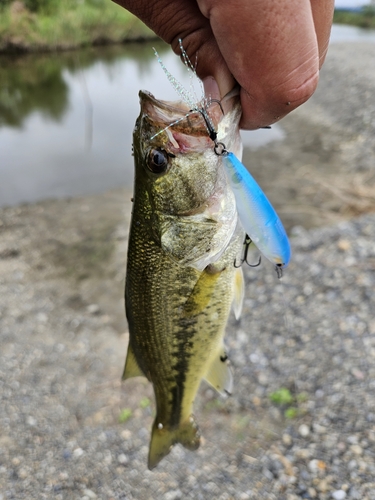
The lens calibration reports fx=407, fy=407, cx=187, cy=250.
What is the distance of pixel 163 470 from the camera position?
12.5ft

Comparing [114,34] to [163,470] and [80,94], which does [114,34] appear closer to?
[80,94]

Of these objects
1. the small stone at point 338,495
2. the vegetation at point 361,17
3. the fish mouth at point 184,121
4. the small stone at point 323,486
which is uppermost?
the fish mouth at point 184,121

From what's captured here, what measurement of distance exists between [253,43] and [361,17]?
6026 cm

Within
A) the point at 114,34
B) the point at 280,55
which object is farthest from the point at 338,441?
the point at 114,34

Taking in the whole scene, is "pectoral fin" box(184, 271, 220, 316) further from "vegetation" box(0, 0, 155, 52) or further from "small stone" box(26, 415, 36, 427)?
"vegetation" box(0, 0, 155, 52)

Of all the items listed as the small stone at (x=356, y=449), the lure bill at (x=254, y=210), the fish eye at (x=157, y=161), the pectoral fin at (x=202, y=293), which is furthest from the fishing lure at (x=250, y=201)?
the small stone at (x=356, y=449)

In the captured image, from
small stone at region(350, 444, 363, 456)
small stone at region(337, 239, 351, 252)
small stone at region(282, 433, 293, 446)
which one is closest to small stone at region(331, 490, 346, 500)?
small stone at region(350, 444, 363, 456)

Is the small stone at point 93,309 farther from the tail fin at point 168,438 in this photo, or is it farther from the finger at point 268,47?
the finger at point 268,47

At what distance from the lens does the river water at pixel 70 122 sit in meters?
11.5

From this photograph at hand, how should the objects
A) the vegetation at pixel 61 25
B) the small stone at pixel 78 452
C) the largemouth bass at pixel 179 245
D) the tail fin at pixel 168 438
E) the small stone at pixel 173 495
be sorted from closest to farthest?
the largemouth bass at pixel 179 245
the tail fin at pixel 168 438
the small stone at pixel 173 495
the small stone at pixel 78 452
the vegetation at pixel 61 25

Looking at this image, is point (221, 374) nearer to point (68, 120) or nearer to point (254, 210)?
point (254, 210)

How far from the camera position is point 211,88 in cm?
A: 155

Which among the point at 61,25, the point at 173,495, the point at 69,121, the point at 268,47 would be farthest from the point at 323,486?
the point at 61,25

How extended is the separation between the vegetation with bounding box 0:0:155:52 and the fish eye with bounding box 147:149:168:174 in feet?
85.3
